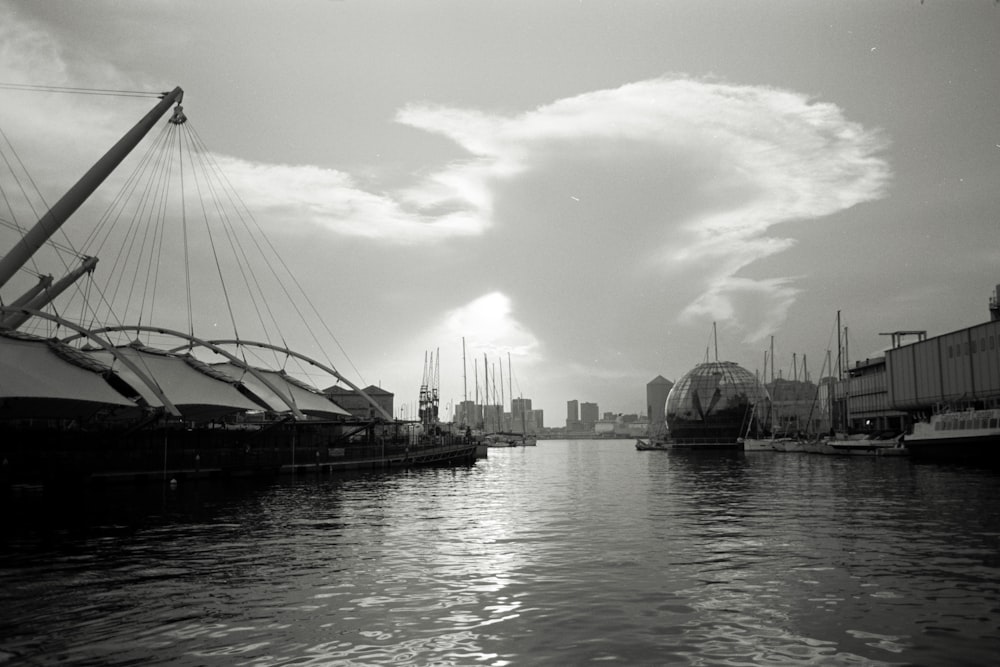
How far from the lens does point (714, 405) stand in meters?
174

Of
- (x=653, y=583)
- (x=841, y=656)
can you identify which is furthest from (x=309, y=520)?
(x=841, y=656)

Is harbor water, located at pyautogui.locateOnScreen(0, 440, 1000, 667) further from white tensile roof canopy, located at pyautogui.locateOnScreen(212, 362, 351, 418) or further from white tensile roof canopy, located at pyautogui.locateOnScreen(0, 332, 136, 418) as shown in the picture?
white tensile roof canopy, located at pyautogui.locateOnScreen(212, 362, 351, 418)

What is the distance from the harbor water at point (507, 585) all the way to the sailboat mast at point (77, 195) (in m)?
23.6

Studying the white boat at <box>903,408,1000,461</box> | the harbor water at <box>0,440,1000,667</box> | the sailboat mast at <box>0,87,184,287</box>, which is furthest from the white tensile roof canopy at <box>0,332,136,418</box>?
the white boat at <box>903,408,1000,461</box>

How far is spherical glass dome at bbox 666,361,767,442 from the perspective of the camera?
6806 inches

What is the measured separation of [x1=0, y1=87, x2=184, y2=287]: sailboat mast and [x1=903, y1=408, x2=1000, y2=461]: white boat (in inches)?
2994

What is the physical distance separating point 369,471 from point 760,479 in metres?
38.9

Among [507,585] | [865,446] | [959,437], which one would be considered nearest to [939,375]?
[865,446]

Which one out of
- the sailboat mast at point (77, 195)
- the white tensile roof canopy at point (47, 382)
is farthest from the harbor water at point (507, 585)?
the sailboat mast at point (77, 195)

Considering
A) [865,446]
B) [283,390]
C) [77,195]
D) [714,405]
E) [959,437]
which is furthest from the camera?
[714,405]

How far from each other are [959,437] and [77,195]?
80.1m

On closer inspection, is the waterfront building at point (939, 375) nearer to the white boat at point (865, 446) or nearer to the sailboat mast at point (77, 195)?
the white boat at point (865, 446)

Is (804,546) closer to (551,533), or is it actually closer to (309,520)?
(551,533)

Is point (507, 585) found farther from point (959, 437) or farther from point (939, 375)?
point (939, 375)
